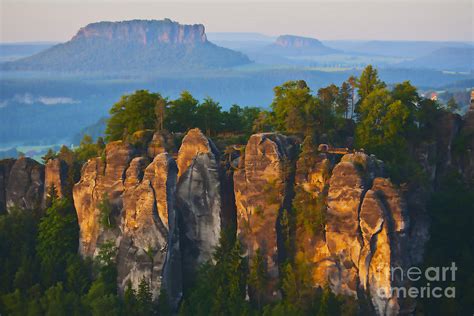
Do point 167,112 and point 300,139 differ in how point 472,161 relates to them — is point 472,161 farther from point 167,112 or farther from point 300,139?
point 167,112

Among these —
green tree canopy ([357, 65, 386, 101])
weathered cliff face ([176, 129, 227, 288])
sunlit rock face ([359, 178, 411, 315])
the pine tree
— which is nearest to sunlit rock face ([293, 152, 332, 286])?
the pine tree

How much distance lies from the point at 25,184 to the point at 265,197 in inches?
489

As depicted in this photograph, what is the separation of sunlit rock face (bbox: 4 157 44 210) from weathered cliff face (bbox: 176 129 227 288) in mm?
8164

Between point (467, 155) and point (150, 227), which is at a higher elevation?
point (467, 155)

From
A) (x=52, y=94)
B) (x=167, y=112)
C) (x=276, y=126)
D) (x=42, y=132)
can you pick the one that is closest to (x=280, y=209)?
(x=276, y=126)

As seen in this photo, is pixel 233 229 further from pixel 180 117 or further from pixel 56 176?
pixel 56 176

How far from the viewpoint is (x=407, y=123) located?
123 feet

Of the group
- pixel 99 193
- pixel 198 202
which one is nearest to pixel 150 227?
pixel 198 202

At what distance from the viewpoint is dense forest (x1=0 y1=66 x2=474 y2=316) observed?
31.6 metres

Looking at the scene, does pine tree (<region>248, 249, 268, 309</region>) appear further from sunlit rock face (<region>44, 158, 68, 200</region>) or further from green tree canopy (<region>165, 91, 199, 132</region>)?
sunlit rock face (<region>44, 158, 68, 200</region>)

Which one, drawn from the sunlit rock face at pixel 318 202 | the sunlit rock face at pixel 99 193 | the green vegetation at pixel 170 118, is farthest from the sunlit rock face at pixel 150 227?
the green vegetation at pixel 170 118

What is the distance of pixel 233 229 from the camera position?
3334 cm

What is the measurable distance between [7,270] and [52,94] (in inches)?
6599

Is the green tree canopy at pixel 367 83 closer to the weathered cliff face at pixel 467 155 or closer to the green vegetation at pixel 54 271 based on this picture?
the weathered cliff face at pixel 467 155
